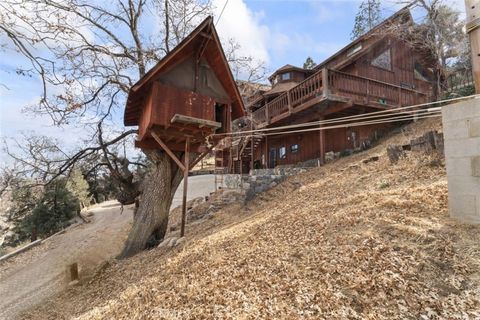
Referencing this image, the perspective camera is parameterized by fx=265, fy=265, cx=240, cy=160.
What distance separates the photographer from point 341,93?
12.1 meters

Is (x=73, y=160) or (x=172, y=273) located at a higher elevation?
(x=73, y=160)

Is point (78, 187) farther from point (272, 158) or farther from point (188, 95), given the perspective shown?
point (188, 95)

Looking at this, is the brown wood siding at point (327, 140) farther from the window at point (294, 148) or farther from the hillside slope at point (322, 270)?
the hillside slope at point (322, 270)

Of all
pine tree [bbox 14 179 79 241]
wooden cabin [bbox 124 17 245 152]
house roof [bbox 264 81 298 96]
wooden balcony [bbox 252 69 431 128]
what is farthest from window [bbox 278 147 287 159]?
pine tree [bbox 14 179 79 241]

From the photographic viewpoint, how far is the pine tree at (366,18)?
69.1ft

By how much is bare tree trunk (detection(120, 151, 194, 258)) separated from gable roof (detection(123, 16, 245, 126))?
176 cm

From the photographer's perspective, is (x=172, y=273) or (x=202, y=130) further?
(x=202, y=130)

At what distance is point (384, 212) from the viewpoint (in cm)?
491

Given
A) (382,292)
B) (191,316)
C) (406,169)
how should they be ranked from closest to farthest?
(382,292), (191,316), (406,169)

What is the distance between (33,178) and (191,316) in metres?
9.99

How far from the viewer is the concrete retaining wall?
153 inches

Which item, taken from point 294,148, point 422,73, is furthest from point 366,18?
point 294,148

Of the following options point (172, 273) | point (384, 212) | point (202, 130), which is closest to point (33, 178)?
point (202, 130)

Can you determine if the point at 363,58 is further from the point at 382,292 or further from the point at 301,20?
the point at 382,292
